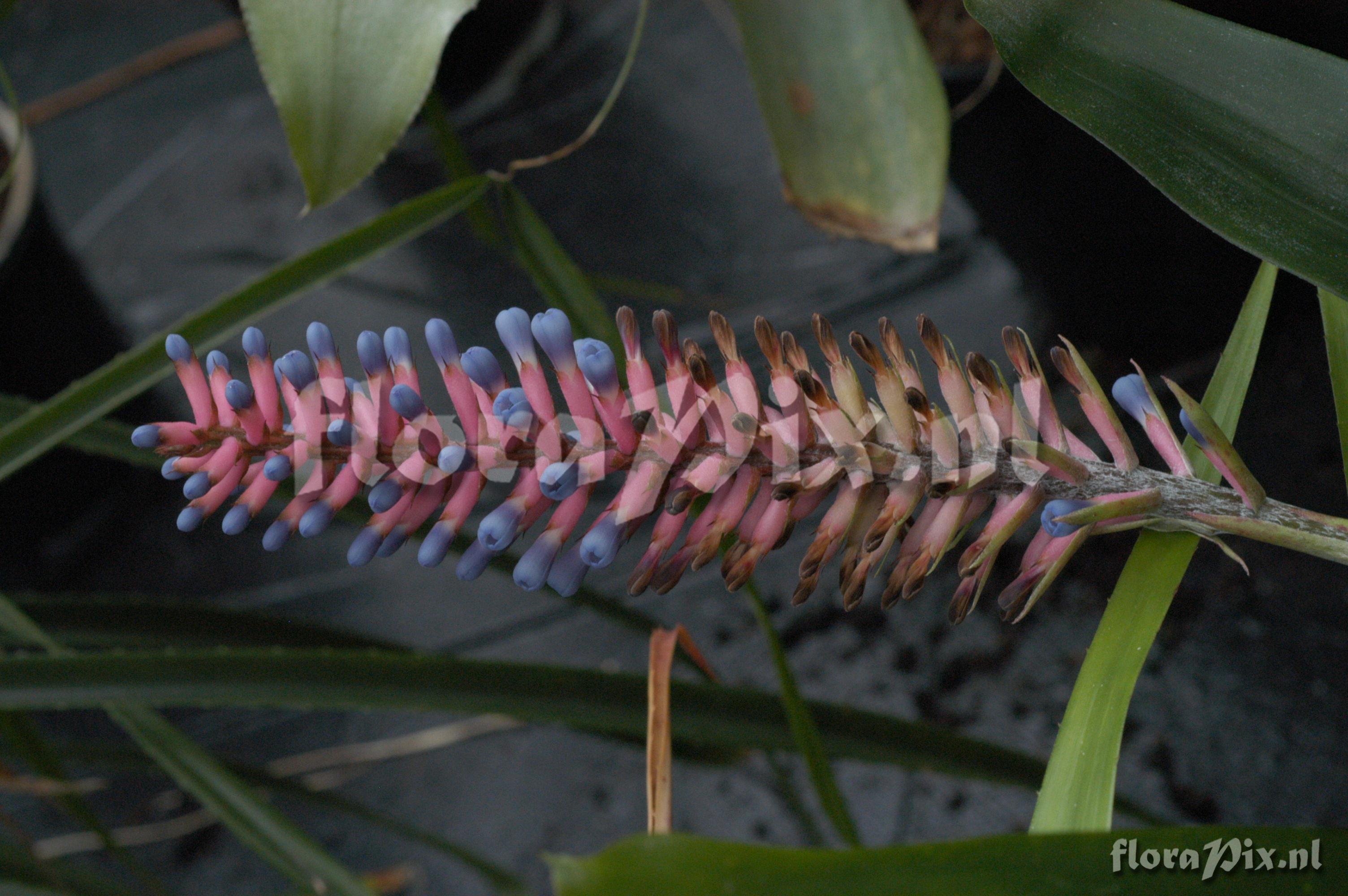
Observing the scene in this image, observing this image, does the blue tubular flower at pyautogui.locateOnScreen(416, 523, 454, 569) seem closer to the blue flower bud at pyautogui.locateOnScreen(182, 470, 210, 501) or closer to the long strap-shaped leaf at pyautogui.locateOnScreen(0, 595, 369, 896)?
the blue flower bud at pyautogui.locateOnScreen(182, 470, 210, 501)

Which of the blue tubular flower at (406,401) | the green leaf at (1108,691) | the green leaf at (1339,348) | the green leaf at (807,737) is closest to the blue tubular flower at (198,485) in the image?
the blue tubular flower at (406,401)

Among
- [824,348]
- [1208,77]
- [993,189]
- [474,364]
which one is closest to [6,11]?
[474,364]

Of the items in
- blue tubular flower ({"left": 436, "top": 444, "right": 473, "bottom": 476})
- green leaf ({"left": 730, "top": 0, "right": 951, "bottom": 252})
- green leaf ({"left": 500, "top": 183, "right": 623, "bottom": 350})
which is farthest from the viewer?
green leaf ({"left": 730, "top": 0, "right": 951, "bottom": 252})

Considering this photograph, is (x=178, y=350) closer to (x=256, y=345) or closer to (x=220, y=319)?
(x=256, y=345)

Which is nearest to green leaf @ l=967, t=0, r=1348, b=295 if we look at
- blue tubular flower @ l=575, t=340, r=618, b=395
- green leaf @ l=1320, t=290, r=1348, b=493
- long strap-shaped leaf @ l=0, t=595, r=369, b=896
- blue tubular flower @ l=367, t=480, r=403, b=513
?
green leaf @ l=1320, t=290, r=1348, b=493

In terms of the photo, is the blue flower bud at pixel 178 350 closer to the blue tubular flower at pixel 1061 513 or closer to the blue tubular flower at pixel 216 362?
the blue tubular flower at pixel 216 362

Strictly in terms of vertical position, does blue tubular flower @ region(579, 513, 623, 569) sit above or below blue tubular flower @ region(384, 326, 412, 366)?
below
